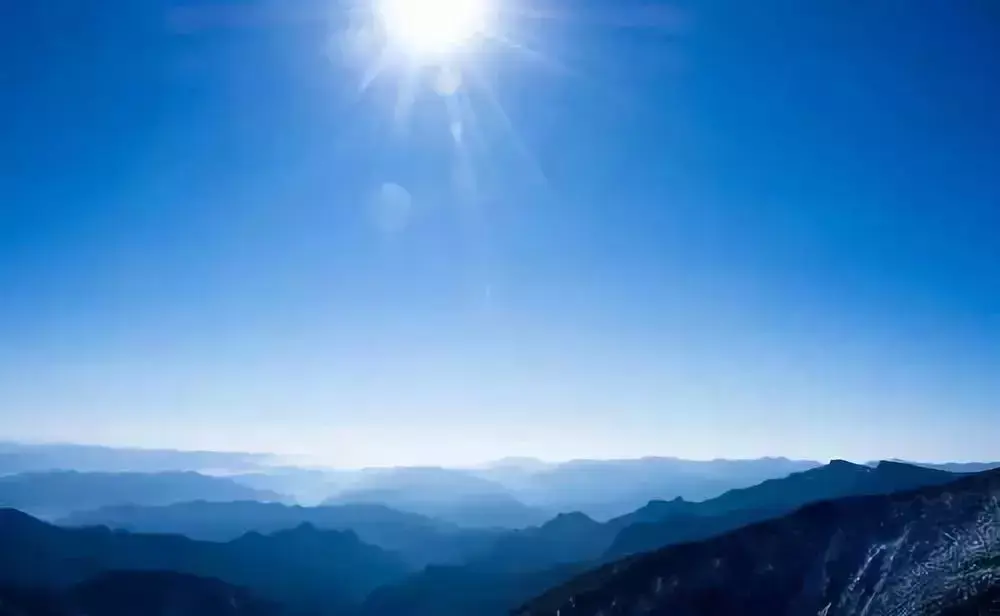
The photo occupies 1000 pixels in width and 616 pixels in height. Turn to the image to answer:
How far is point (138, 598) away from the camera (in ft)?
420

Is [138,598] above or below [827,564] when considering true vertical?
below

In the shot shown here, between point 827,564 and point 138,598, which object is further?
point 138,598

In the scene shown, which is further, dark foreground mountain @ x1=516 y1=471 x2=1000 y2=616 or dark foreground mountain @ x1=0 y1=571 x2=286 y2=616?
dark foreground mountain @ x1=0 y1=571 x2=286 y2=616

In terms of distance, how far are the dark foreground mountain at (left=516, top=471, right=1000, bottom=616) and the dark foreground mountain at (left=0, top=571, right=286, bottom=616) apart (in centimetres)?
7218

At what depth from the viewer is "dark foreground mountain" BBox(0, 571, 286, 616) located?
11769 centimetres

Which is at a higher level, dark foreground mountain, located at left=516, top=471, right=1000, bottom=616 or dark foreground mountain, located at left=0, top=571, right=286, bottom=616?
dark foreground mountain, located at left=516, top=471, right=1000, bottom=616

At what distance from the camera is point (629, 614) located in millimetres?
80125

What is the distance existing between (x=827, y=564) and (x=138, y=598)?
385ft

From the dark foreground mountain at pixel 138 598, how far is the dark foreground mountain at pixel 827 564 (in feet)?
237

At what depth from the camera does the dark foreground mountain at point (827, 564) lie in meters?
71.6

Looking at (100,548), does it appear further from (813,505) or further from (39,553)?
(813,505)

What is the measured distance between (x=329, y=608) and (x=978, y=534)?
16855cm

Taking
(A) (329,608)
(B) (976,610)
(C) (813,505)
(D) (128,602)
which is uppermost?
(C) (813,505)

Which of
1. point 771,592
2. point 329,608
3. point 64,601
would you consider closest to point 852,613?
point 771,592
